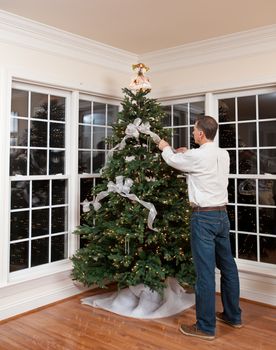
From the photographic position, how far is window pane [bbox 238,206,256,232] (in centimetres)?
382

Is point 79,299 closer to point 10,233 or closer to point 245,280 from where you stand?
point 10,233

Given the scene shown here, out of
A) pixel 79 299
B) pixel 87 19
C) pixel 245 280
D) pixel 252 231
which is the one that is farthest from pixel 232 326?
pixel 87 19

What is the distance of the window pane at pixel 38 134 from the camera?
3.61 meters

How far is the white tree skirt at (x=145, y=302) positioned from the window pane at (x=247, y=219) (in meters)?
0.94

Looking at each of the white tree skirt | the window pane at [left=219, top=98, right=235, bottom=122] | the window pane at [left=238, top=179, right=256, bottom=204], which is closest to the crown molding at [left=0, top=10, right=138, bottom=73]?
the window pane at [left=219, top=98, right=235, bottom=122]

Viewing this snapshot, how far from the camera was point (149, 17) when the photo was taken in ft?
10.9

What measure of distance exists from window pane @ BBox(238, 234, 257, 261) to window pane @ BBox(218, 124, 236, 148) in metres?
1.01

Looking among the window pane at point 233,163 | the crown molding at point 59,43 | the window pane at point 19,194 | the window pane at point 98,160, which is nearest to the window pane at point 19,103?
the crown molding at point 59,43

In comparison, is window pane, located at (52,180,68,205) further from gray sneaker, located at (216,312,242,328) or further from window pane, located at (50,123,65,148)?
gray sneaker, located at (216,312,242,328)

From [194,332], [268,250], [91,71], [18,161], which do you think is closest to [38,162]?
[18,161]

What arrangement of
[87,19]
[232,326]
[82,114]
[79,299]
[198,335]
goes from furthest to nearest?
[82,114]
[79,299]
[87,19]
[232,326]
[198,335]

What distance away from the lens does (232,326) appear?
3.03m

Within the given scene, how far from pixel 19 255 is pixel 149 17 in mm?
2578

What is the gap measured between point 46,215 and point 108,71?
181 centimetres
